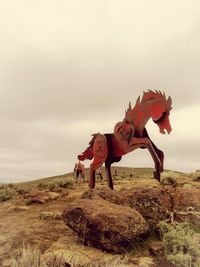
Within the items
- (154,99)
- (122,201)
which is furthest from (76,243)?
(154,99)

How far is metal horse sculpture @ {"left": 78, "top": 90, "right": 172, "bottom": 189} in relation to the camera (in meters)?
12.1

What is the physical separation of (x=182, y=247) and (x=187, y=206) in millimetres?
2354

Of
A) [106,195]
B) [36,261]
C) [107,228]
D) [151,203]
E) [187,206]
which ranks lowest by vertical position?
[36,261]

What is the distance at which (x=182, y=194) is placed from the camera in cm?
1041

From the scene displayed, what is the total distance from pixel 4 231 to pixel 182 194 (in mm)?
5494

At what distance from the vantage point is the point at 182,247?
773cm

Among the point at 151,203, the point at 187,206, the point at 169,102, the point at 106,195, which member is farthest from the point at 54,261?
the point at 169,102

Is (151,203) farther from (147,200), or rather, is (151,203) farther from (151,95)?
(151,95)

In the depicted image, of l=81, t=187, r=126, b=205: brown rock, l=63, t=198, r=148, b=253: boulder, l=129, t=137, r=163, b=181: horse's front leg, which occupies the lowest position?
l=63, t=198, r=148, b=253: boulder

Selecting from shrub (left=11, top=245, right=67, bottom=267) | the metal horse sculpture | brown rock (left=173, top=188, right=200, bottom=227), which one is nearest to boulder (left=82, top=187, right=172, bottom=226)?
brown rock (left=173, top=188, right=200, bottom=227)

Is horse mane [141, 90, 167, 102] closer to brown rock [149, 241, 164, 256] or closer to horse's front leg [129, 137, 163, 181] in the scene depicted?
horse's front leg [129, 137, 163, 181]

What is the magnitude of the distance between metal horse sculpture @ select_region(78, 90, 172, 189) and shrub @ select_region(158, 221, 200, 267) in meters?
3.94

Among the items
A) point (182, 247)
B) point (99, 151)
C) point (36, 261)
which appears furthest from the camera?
point (99, 151)

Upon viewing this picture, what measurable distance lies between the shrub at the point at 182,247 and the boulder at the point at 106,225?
0.80 metres
